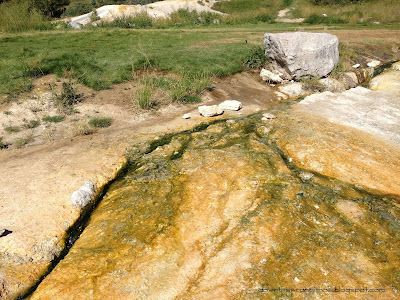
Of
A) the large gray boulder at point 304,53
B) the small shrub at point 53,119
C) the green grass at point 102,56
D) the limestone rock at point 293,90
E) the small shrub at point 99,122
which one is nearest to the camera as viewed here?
the small shrub at point 99,122

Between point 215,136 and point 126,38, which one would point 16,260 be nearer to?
point 215,136

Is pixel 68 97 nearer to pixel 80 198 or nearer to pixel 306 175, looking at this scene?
pixel 80 198

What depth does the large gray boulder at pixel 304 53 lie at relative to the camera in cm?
1065

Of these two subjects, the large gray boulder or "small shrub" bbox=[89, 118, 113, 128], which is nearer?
"small shrub" bbox=[89, 118, 113, 128]

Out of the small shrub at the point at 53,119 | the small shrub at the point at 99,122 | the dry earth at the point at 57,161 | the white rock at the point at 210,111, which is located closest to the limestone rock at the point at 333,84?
the dry earth at the point at 57,161

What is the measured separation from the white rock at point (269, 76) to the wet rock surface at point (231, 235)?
613 centimetres

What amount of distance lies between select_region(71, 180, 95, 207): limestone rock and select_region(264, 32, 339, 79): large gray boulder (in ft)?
29.1

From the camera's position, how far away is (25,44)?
12562mm

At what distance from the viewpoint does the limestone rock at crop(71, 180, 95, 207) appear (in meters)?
4.52

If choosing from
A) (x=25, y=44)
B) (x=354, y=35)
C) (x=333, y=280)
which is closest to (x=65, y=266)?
(x=333, y=280)

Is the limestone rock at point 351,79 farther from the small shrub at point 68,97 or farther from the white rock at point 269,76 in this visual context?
the small shrub at point 68,97

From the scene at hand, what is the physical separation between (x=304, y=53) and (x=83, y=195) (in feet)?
31.2

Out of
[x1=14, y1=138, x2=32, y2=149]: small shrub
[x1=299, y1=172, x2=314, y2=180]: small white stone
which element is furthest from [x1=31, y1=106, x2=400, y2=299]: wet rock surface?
[x1=14, y1=138, x2=32, y2=149]: small shrub

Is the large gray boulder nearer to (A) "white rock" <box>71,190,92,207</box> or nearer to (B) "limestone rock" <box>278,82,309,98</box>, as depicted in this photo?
(B) "limestone rock" <box>278,82,309,98</box>
